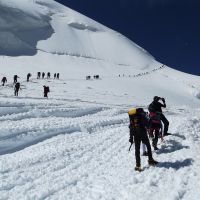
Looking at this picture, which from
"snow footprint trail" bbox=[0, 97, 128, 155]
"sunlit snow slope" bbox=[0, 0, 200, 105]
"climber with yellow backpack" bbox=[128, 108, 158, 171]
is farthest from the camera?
"sunlit snow slope" bbox=[0, 0, 200, 105]

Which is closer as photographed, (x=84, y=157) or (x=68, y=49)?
(x=84, y=157)

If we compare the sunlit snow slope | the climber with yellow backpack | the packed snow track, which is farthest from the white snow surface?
the sunlit snow slope

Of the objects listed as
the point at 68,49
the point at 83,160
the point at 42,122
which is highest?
the point at 68,49

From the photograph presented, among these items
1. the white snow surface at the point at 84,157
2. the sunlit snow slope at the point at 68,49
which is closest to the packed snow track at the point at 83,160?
the white snow surface at the point at 84,157

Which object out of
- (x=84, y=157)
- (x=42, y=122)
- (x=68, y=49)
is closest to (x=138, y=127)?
(x=84, y=157)

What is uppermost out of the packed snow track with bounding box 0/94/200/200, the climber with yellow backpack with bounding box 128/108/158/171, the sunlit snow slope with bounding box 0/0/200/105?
the sunlit snow slope with bounding box 0/0/200/105

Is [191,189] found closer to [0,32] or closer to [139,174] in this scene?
[139,174]

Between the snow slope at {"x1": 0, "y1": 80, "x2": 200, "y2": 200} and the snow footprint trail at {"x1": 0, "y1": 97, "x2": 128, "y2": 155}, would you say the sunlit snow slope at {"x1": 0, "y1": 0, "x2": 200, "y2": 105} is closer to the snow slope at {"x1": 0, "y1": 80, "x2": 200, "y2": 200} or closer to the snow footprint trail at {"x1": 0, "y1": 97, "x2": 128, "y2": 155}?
the snow footprint trail at {"x1": 0, "y1": 97, "x2": 128, "y2": 155}

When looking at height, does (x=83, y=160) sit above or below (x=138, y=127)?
below

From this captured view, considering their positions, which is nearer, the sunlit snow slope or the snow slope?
the snow slope

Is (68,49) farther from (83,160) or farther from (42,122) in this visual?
(83,160)

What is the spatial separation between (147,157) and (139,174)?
190 cm

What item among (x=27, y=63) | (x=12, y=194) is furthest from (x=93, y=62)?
(x=12, y=194)

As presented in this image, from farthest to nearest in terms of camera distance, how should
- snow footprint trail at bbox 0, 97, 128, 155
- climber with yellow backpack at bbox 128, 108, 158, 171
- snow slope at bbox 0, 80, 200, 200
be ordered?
snow footprint trail at bbox 0, 97, 128, 155
climber with yellow backpack at bbox 128, 108, 158, 171
snow slope at bbox 0, 80, 200, 200
